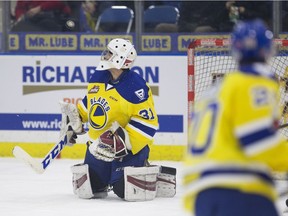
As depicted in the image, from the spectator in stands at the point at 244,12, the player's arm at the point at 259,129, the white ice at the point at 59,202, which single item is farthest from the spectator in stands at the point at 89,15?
the player's arm at the point at 259,129

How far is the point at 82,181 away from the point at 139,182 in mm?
393

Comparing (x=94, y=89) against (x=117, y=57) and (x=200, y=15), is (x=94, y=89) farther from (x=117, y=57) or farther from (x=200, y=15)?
(x=200, y=15)

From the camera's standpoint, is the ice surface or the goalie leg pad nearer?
the ice surface

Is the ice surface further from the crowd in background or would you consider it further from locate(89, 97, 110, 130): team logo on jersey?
the crowd in background

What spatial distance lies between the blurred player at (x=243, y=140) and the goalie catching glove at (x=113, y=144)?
3.16 metres

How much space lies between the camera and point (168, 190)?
706cm

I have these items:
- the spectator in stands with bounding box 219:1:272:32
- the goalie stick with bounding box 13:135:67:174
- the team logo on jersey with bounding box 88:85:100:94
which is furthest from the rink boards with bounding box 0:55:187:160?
the team logo on jersey with bounding box 88:85:100:94

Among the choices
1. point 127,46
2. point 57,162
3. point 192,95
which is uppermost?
point 127,46

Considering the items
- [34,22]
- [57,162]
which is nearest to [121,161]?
[57,162]

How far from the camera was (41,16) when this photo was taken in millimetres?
9625

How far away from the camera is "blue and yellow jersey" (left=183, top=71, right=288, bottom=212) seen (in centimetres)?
345

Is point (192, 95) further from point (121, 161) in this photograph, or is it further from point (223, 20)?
point (223, 20)

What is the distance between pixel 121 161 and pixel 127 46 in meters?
0.75

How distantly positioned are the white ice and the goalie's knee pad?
55mm
